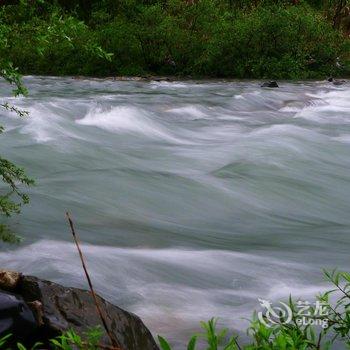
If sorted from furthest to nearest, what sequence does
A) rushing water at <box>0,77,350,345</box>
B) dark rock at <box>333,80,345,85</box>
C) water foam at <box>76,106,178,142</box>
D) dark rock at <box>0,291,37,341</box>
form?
1. dark rock at <box>333,80,345,85</box>
2. water foam at <box>76,106,178,142</box>
3. rushing water at <box>0,77,350,345</box>
4. dark rock at <box>0,291,37,341</box>

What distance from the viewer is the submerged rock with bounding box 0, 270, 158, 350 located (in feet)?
10.5

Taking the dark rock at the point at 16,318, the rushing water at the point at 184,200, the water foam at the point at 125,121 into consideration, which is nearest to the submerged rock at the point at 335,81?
the rushing water at the point at 184,200

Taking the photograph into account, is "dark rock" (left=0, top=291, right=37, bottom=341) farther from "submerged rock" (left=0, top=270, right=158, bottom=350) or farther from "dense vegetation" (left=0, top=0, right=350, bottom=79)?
"dense vegetation" (left=0, top=0, right=350, bottom=79)

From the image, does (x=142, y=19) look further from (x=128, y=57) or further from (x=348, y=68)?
(x=348, y=68)

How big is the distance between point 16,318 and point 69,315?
316mm

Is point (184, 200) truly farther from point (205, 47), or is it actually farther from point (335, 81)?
point (205, 47)

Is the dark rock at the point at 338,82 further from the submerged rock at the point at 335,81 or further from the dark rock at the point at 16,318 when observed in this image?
the dark rock at the point at 16,318

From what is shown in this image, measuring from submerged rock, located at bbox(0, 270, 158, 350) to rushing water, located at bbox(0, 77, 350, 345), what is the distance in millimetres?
623

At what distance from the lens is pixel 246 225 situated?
6793mm

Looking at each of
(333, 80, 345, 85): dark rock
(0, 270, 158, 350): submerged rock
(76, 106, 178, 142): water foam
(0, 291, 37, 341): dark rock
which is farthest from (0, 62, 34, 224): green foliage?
(333, 80, 345, 85): dark rock

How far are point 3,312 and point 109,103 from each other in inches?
427

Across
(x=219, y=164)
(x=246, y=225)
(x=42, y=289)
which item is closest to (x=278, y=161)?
(x=219, y=164)

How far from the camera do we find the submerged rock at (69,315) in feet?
10.5

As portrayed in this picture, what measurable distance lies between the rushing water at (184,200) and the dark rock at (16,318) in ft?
3.90
